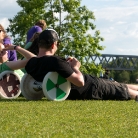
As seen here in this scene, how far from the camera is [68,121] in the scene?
5766 millimetres

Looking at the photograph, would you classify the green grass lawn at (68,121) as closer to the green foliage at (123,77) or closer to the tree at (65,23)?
the tree at (65,23)

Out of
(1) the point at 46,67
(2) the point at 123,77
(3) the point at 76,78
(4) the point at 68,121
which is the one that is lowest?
(2) the point at 123,77

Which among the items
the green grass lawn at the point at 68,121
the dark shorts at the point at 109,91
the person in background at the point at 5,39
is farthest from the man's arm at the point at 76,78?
the person in background at the point at 5,39

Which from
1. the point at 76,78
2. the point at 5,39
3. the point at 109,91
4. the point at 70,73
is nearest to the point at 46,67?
the point at 70,73

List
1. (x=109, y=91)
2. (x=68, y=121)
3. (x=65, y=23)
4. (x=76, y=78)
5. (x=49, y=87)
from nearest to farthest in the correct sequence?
(x=68, y=121) → (x=76, y=78) → (x=49, y=87) → (x=109, y=91) → (x=65, y=23)

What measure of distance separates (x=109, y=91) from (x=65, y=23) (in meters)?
23.5

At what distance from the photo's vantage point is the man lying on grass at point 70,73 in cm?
867

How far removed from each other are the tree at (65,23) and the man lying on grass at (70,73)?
22.3 metres

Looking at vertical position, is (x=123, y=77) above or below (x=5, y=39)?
below

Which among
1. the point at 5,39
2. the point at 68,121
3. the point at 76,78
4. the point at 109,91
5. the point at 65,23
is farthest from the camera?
the point at 65,23

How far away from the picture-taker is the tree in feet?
104

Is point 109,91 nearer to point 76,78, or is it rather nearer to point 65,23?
point 76,78

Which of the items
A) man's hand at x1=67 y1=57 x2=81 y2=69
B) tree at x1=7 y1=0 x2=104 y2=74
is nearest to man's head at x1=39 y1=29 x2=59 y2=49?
man's hand at x1=67 y1=57 x2=81 y2=69

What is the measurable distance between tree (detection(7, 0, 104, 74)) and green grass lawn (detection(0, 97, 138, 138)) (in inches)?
968
